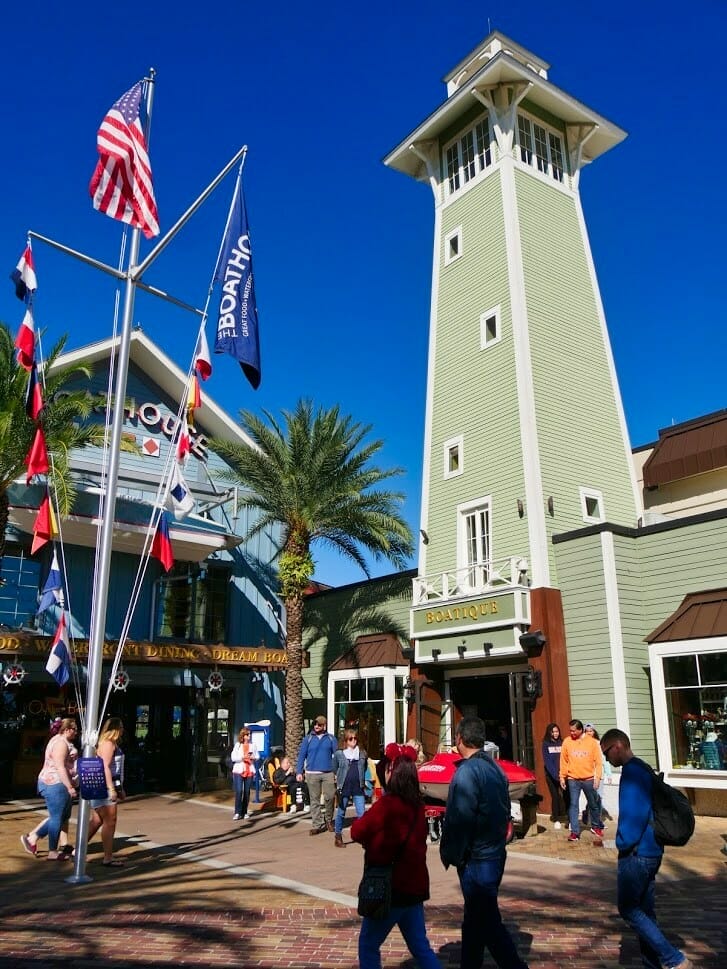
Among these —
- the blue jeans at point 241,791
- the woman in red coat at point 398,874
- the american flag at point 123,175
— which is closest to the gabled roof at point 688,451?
the blue jeans at point 241,791

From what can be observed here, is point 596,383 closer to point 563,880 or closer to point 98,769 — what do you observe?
point 563,880

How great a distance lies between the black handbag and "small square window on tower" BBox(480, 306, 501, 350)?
17.5 meters

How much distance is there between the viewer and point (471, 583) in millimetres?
20031

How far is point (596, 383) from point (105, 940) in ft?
59.8

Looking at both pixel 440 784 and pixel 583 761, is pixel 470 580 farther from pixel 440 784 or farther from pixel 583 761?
pixel 440 784

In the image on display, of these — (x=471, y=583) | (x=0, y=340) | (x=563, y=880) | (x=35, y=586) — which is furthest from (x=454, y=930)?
(x=35, y=586)

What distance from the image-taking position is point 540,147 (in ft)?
78.2

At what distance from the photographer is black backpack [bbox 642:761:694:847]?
18.2 feet

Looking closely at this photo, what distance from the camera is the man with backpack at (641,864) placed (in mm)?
5500

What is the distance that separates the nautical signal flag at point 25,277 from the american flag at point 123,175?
1.48m

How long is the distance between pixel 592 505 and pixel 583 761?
851cm

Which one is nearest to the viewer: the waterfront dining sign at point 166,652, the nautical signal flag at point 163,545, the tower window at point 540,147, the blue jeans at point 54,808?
the blue jeans at point 54,808

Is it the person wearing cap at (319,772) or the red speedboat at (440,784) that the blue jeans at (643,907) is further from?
the person wearing cap at (319,772)

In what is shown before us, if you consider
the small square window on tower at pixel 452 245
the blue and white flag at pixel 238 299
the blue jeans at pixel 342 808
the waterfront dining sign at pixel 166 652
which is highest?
the small square window on tower at pixel 452 245
